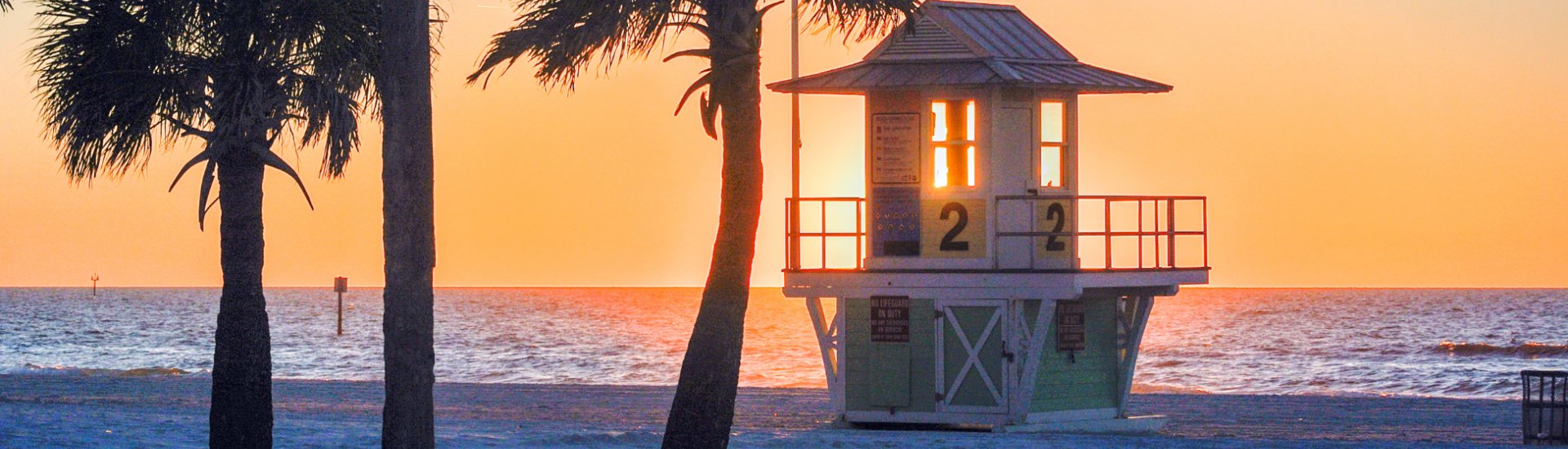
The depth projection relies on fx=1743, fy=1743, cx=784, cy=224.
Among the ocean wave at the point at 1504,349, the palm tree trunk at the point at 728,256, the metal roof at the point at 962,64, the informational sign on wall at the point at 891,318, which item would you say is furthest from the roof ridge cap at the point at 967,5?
the ocean wave at the point at 1504,349

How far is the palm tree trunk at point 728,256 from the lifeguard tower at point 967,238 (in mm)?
6322

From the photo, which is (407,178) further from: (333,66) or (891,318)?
(891,318)

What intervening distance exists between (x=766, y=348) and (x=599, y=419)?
148 ft

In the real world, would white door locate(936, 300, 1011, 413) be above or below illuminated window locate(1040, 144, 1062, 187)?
below

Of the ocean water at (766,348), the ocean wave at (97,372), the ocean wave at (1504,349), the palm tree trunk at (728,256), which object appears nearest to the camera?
the palm tree trunk at (728,256)

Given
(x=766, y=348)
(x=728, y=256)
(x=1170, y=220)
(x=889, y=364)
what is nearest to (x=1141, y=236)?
(x=1170, y=220)

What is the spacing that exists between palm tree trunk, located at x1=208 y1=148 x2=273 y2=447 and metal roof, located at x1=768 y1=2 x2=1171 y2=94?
7.82 m

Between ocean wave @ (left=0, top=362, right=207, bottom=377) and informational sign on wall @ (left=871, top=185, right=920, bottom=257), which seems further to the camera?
ocean wave @ (left=0, top=362, right=207, bottom=377)

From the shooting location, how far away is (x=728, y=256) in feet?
47.4

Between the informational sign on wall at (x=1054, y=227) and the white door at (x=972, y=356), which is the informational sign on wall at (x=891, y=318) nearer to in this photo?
the white door at (x=972, y=356)

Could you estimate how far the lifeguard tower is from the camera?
2092cm

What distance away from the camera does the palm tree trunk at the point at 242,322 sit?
1470cm

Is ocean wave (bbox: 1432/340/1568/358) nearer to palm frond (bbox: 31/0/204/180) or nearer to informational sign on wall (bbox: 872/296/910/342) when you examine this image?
informational sign on wall (bbox: 872/296/910/342)

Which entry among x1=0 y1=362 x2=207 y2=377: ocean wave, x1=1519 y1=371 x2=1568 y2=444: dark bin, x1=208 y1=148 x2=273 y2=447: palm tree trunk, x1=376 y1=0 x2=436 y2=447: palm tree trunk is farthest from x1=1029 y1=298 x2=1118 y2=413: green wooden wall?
x1=0 y1=362 x2=207 y2=377: ocean wave
